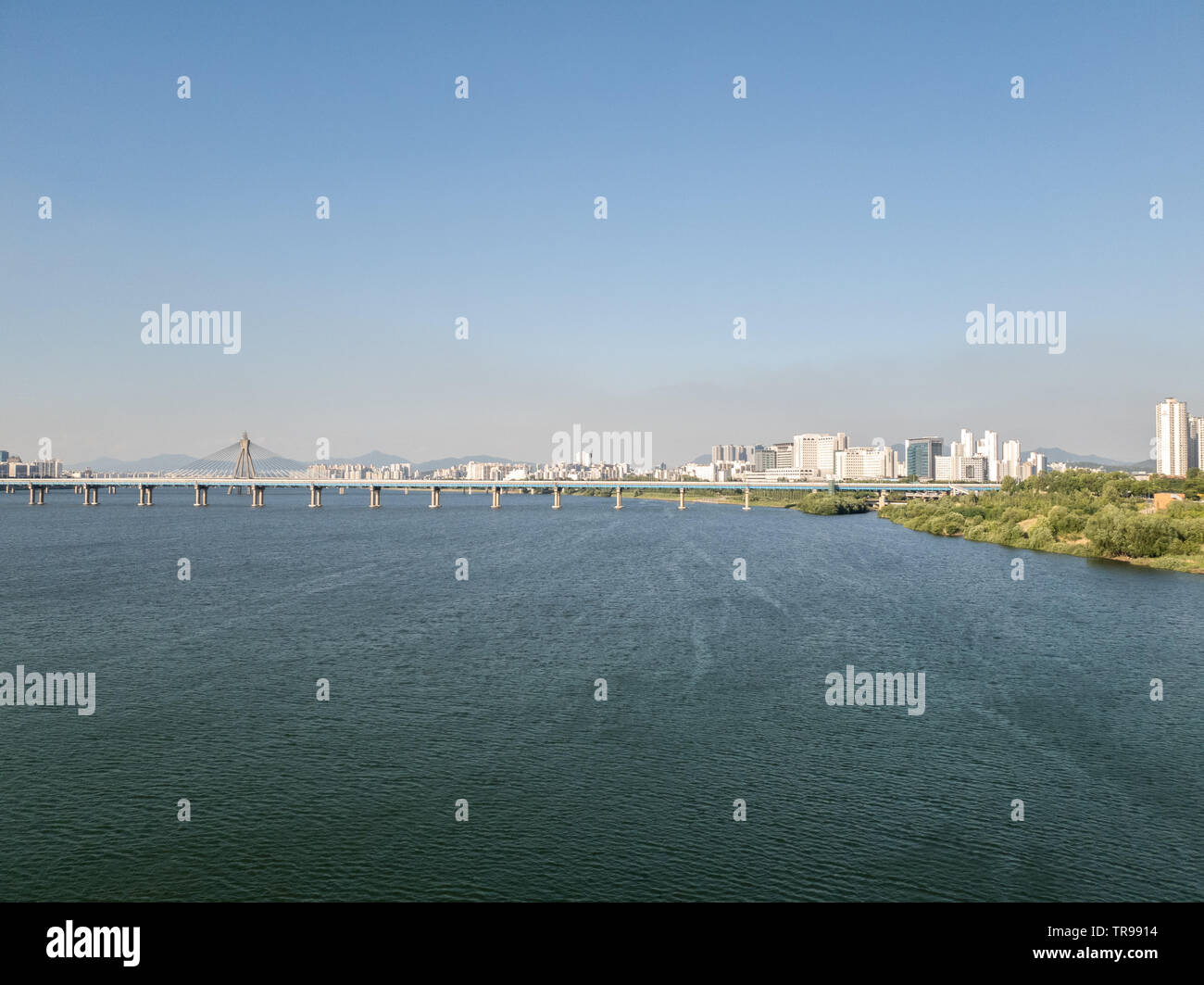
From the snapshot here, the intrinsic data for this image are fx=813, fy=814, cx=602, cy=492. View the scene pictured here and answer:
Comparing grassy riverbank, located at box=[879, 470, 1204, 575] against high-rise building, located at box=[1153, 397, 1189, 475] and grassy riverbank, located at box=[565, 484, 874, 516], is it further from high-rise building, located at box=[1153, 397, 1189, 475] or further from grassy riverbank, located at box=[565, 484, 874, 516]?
high-rise building, located at box=[1153, 397, 1189, 475]

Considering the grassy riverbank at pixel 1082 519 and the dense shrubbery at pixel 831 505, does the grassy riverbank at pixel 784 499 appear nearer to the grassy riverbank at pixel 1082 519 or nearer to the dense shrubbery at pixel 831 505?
the dense shrubbery at pixel 831 505

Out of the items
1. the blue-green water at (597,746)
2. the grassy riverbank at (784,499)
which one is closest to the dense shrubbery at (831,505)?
the grassy riverbank at (784,499)

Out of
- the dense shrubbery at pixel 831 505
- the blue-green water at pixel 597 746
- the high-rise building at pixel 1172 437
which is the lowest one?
the blue-green water at pixel 597 746

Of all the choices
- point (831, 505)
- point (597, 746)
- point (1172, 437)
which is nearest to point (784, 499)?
point (831, 505)

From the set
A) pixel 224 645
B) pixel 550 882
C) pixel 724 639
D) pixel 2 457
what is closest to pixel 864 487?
pixel 724 639
